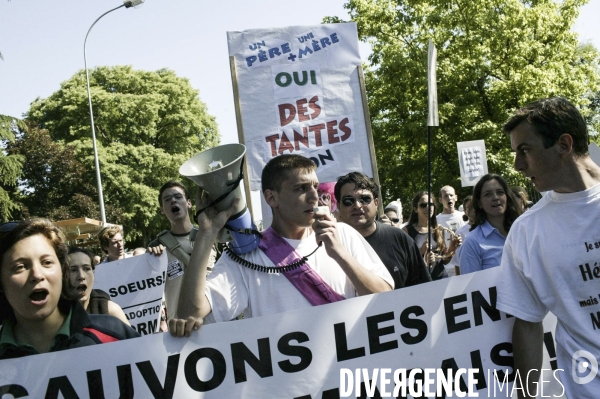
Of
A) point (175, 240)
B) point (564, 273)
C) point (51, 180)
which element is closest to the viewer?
point (564, 273)

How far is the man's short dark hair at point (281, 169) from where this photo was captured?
127 inches

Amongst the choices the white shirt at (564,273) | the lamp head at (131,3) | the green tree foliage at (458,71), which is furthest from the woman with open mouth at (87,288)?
the green tree foliage at (458,71)

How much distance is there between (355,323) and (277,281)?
381 millimetres

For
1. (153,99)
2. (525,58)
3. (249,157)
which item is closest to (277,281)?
(249,157)

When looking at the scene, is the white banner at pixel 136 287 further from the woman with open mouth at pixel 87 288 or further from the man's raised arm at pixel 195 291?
the man's raised arm at pixel 195 291

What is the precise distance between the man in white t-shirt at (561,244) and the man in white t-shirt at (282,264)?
616 mm

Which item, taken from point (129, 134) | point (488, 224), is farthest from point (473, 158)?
point (129, 134)

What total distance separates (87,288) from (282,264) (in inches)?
77.4

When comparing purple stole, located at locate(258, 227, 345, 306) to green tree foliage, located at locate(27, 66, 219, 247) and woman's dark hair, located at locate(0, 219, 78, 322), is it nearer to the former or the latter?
woman's dark hair, located at locate(0, 219, 78, 322)

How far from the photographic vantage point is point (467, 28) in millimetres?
24297

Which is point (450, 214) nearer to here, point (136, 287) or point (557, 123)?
point (136, 287)

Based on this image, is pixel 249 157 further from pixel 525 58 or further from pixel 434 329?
pixel 525 58

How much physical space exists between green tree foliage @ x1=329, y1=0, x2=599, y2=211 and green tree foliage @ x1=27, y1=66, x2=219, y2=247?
15982 mm

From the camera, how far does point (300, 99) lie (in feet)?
21.4
